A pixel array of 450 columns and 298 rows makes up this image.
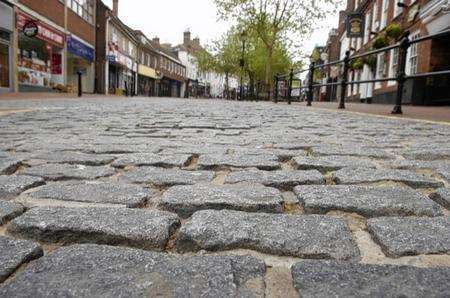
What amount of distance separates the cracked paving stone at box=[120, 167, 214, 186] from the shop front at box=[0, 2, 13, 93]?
16191 mm

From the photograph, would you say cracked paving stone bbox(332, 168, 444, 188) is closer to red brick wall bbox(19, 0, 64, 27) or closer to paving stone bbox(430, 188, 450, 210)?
paving stone bbox(430, 188, 450, 210)

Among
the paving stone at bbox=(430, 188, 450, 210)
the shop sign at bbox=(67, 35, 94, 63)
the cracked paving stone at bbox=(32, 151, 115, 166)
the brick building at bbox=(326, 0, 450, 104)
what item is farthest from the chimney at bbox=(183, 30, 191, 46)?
the paving stone at bbox=(430, 188, 450, 210)

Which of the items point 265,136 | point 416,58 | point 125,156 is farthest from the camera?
point 416,58

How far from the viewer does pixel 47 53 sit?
21391mm

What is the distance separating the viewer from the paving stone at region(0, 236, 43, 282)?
1.14 m

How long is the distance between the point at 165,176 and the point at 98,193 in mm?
494

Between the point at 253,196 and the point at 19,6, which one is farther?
the point at 19,6

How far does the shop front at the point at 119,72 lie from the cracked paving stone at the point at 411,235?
3294cm

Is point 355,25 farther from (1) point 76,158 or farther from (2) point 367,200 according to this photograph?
(2) point 367,200

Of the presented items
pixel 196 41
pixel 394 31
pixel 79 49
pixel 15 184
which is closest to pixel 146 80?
pixel 79 49

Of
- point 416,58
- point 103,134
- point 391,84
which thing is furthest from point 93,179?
point 391,84

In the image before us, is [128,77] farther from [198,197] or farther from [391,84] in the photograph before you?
[198,197]

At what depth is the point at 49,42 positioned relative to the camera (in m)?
21.1

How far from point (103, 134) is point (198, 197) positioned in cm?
288
